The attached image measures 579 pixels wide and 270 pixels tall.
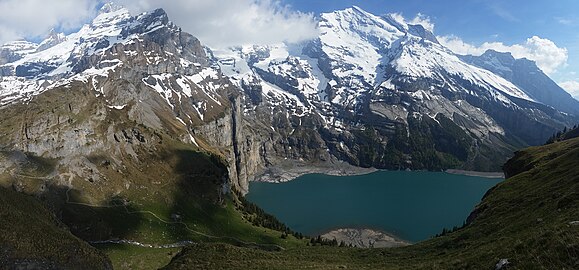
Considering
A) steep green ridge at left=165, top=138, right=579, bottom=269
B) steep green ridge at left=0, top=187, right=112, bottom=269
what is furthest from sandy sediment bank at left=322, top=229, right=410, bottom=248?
steep green ridge at left=0, top=187, right=112, bottom=269

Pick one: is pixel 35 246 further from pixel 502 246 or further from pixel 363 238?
pixel 363 238

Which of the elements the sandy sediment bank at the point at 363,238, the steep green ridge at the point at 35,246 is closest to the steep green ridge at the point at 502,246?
the steep green ridge at the point at 35,246

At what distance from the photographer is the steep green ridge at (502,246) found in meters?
20.9

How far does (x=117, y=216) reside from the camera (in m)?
102

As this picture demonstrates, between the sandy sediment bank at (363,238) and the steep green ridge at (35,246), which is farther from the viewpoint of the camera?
the sandy sediment bank at (363,238)

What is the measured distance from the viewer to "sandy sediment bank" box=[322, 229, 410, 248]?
15575 cm

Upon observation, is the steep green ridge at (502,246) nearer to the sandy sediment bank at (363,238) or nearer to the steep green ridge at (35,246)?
the steep green ridge at (35,246)

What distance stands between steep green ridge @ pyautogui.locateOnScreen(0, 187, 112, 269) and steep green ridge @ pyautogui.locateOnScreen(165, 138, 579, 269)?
13.9 metres

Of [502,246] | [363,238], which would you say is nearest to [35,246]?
[502,246]

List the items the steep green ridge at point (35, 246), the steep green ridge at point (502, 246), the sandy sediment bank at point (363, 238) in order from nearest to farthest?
the steep green ridge at point (502, 246) < the steep green ridge at point (35, 246) < the sandy sediment bank at point (363, 238)

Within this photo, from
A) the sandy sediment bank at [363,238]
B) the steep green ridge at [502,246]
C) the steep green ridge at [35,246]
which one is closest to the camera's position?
the steep green ridge at [502,246]

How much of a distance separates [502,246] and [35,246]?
48986 millimetres

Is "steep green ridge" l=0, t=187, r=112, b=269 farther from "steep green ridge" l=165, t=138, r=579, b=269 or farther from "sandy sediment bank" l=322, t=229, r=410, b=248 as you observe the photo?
"sandy sediment bank" l=322, t=229, r=410, b=248

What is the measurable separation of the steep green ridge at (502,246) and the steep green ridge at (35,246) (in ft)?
45.7
